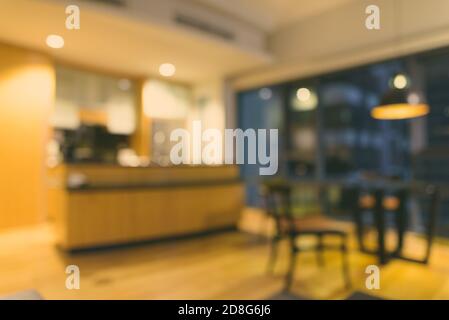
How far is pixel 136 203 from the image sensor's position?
3963mm

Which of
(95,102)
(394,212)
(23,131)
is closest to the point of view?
(394,212)

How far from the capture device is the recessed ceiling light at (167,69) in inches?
228

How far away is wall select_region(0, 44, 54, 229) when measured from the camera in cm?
476

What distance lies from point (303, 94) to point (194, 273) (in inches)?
158

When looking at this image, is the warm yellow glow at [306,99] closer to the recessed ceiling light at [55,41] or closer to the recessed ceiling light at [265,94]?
the recessed ceiling light at [265,94]

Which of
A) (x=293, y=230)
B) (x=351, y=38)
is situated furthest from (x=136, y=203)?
(x=351, y=38)

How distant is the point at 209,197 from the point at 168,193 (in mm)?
672

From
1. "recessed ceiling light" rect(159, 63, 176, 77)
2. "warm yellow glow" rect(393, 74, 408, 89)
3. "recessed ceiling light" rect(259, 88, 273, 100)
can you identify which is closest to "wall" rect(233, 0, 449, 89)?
"recessed ceiling light" rect(259, 88, 273, 100)

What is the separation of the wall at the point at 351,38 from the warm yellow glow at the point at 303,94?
31 cm

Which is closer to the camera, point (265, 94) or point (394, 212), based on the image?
point (394, 212)

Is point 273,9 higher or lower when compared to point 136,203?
higher

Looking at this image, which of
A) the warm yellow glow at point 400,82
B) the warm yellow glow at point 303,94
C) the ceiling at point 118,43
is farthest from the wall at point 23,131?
the warm yellow glow at point 400,82

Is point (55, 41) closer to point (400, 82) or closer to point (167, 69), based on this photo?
point (167, 69)
